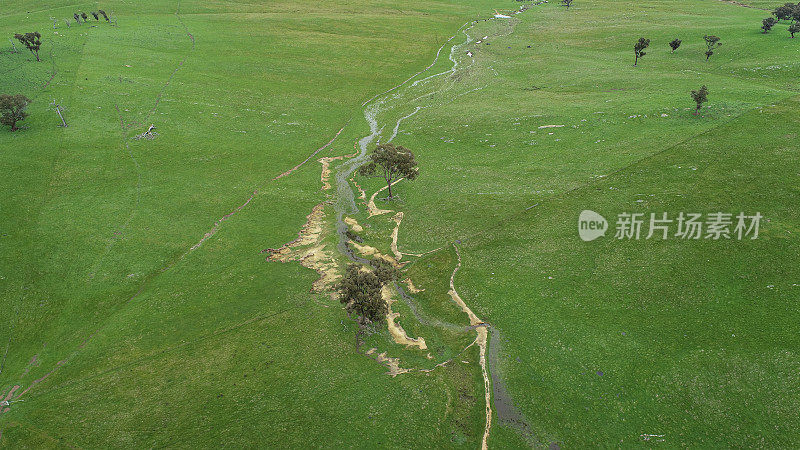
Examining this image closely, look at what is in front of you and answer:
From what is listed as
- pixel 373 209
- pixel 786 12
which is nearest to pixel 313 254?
pixel 373 209

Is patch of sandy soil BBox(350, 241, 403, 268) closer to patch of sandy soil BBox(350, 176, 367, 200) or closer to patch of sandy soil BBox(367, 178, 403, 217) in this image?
patch of sandy soil BBox(367, 178, 403, 217)

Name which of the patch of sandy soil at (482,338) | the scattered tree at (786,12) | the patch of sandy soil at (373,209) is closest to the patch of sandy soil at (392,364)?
the patch of sandy soil at (482,338)

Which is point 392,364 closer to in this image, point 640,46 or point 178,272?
point 178,272

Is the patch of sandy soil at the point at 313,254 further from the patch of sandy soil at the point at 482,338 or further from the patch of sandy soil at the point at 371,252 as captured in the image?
the patch of sandy soil at the point at 482,338

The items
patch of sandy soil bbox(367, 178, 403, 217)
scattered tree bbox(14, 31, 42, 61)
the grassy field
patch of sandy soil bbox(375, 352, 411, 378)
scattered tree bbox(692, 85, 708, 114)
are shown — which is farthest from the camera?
scattered tree bbox(14, 31, 42, 61)

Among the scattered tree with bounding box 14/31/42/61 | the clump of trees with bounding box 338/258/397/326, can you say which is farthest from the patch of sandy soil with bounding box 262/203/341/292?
the scattered tree with bounding box 14/31/42/61

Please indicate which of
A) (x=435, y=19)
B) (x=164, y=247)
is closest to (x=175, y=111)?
(x=164, y=247)

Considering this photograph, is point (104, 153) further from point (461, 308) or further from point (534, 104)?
point (534, 104)
